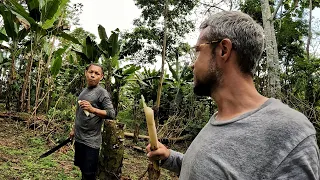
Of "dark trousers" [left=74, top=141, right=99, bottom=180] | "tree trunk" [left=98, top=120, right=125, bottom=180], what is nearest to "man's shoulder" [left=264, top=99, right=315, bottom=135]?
"dark trousers" [left=74, top=141, right=99, bottom=180]

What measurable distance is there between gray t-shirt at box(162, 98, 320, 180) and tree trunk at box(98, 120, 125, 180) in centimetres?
352

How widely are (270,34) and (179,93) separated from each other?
3566mm

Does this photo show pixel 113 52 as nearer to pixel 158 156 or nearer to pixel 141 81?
pixel 141 81

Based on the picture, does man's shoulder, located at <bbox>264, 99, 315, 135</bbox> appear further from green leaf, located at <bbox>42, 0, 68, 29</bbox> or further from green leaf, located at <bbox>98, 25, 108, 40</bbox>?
green leaf, located at <bbox>98, 25, 108, 40</bbox>

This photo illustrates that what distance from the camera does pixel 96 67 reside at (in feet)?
12.8

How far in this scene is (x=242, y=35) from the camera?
1.22 meters

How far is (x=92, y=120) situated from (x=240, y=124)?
9.39 ft

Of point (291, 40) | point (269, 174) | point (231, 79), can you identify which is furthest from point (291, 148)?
point (291, 40)

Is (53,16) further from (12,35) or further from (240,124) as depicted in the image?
(240,124)

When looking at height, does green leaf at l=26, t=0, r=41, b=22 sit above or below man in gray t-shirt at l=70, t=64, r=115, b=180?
above

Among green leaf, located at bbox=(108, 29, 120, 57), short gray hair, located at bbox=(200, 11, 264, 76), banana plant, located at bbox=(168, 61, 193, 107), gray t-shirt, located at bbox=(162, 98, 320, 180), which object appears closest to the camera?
gray t-shirt, located at bbox=(162, 98, 320, 180)

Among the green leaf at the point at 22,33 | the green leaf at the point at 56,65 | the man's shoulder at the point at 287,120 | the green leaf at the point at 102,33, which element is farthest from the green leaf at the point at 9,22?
the man's shoulder at the point at 287,120

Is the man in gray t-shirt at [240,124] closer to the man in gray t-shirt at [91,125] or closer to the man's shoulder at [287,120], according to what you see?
the man's shoulder at [287,120]

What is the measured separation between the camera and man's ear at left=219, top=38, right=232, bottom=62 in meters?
1.23
